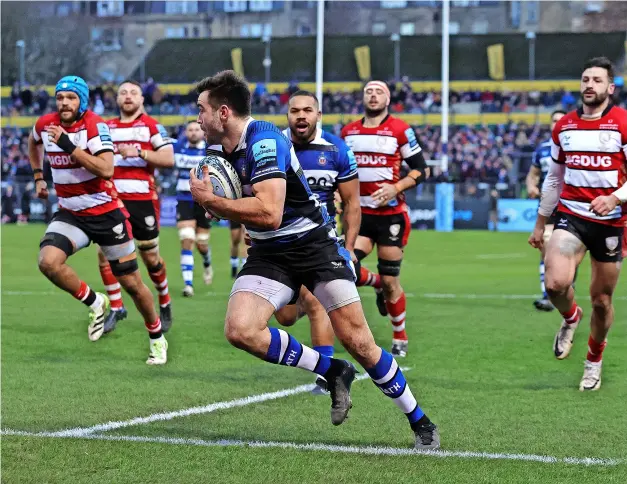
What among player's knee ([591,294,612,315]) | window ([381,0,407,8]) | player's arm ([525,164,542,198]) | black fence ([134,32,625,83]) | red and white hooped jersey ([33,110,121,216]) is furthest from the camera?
window ([381,0,407,8])

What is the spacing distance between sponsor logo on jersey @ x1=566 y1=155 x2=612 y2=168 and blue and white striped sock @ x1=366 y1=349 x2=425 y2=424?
304 centimetres

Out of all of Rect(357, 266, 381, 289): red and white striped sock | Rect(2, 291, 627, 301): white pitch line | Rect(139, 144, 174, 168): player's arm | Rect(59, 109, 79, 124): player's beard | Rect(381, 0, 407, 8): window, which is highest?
Rect(381, 0, 407, 8): window

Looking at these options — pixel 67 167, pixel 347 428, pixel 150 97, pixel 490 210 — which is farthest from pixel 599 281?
pixel 150 97

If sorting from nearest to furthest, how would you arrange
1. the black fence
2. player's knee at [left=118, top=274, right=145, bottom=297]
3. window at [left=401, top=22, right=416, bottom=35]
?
player's knee at [left=118, top=274, right=145, bottom=297], the black fence, window at [left=401, top=22, right=416, bottom=35]

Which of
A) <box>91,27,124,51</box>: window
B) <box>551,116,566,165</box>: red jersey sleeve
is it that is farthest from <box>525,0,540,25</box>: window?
<box>551,116,566,165</box>: red jersey sleeve

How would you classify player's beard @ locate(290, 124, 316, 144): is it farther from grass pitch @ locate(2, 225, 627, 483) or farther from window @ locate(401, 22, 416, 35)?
window @ locate(401, 22, 416, 35)

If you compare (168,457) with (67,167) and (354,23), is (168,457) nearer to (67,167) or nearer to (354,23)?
(67,167)

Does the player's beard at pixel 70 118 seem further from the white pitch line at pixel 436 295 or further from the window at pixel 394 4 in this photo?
the window at pixel 394 4

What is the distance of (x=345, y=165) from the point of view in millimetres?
9805

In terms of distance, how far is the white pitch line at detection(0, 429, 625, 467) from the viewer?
6.58 metres

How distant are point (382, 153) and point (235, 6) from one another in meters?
75.0

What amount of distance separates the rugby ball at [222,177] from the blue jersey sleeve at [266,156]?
12 cm

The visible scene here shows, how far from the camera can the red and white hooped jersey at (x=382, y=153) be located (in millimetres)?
11859

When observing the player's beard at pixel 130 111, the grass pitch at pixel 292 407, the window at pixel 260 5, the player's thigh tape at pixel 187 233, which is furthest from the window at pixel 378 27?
the player's beard at pixel 130 111
